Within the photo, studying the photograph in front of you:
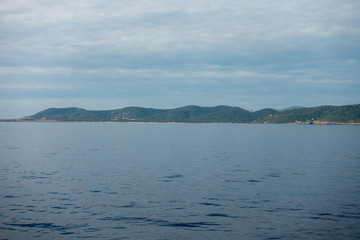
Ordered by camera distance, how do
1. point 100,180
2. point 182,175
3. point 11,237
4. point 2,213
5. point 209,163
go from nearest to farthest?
1. point 11,237
2. point 2,213
3. point 100,180
4. point 182,175
5. point 209,163

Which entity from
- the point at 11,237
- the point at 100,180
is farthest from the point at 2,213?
the point at 100,180

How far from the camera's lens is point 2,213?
29.3m

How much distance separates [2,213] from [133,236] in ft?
42.7

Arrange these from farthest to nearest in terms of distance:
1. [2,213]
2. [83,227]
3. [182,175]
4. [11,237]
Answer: [182,175] → [2,213] → [83,227] → [11,237]

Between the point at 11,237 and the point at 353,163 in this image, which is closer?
the point at 11,237

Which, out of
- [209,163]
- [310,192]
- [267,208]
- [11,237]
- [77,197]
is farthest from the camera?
[209,163]

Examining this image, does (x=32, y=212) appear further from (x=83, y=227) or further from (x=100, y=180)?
(x=100, y=180)

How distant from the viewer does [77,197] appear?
35.3m

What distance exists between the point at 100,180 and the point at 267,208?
22819 mm

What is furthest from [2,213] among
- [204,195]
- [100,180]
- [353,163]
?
[353,163]

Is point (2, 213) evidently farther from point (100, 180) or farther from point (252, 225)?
point (252, 225)

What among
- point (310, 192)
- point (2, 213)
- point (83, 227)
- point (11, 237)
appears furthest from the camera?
point (310, 192)

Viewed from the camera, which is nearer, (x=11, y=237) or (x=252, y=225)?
(x=11, y=237)

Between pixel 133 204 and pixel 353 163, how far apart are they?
Answer: 159ft
